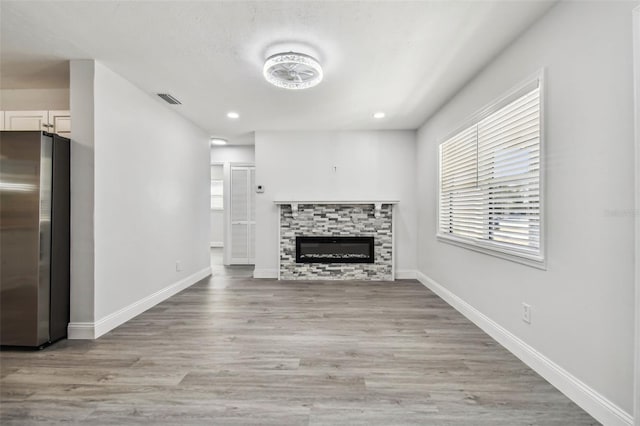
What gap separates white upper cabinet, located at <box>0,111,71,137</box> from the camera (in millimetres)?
2887

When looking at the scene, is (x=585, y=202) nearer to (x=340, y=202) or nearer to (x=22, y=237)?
(x=340, y=202)

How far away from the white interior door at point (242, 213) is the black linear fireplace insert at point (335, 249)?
1700 mm

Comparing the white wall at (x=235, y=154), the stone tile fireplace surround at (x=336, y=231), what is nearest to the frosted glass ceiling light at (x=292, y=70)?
the stone tile fireplace surround at (x=336, y=231)

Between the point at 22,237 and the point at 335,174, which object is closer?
the point at 22,237

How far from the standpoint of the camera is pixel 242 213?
6.25 metres

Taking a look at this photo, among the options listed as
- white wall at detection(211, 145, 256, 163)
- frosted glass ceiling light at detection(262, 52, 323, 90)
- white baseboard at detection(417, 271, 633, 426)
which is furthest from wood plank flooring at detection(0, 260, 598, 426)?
white wall at detection(211, 145, 256, 163)

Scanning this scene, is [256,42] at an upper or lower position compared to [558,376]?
upper

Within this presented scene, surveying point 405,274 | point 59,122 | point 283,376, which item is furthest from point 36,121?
point 405,274

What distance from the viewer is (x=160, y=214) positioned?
12.0 ft

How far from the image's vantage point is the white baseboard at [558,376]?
1517 millimetres

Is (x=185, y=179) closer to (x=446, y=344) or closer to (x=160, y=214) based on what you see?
(x=160, y=214)

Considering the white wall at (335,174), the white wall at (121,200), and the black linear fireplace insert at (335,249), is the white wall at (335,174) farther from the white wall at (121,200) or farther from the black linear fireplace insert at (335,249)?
the white wall at (121,200)

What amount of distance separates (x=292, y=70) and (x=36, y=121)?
256 cm

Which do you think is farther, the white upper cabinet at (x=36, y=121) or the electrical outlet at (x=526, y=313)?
the white upper cabinet at (x=36, y=121)
